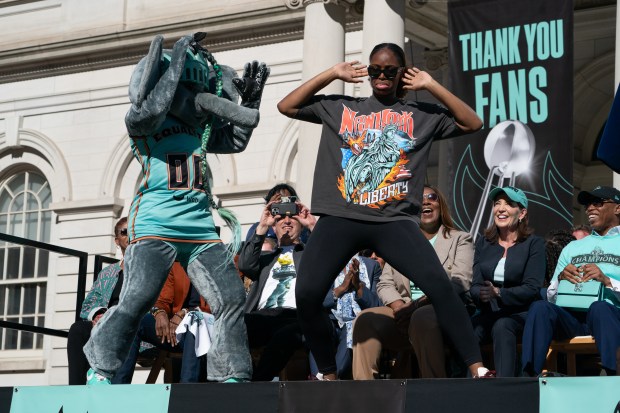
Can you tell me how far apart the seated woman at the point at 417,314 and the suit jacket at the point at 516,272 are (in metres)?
0.08

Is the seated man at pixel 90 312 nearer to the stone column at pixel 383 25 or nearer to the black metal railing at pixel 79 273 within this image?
the black metal railing at pixel 79 273

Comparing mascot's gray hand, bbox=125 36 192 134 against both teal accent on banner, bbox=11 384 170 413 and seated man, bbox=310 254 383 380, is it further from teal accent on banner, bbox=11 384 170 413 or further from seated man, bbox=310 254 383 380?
seated man, bbox=310 254 383 380

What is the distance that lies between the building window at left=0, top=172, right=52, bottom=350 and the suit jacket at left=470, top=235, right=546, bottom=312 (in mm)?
13438

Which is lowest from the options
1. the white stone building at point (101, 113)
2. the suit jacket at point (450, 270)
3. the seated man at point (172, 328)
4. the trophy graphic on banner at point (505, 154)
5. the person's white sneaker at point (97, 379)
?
the person's white sneaker at point (97, 379)

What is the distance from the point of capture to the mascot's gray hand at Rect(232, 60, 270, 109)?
696 cm

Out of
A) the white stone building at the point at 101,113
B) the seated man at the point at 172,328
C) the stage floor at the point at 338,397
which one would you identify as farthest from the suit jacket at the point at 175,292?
the white stone building at the point at 101,113

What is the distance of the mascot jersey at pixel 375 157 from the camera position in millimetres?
6191

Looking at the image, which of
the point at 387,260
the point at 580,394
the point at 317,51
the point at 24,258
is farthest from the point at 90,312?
the point at 24,258

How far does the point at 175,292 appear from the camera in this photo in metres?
8.78

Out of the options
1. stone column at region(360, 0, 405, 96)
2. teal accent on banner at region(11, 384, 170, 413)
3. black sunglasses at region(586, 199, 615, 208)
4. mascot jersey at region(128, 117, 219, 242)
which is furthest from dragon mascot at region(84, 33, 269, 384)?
stone column at region(360, 0, 405, 96)

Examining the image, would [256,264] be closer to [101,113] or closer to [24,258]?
[101,113]

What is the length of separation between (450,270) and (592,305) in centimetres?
103

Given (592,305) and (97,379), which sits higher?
(592,305)

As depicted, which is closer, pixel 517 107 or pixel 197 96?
pixel 197 96
